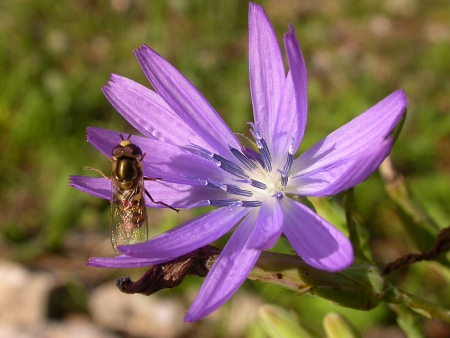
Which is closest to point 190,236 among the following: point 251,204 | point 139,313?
point 251,204

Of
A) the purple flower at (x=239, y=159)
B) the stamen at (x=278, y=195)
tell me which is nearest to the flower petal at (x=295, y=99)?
the purple flower at (x=239, y=159)

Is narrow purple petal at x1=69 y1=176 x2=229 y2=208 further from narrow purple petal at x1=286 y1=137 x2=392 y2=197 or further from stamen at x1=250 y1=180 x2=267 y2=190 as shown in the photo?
narrow purple petal at x1=286 y1=137 x2=392 y2=197

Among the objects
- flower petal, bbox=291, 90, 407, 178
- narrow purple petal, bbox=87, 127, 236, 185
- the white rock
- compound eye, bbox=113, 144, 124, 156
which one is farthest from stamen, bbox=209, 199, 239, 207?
the white rock

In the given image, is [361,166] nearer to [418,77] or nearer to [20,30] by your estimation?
[418,77]

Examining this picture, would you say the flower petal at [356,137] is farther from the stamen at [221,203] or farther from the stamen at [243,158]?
the stamen at [221,203]

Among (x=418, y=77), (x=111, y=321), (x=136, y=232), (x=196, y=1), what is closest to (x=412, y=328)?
(x=136, y=232)

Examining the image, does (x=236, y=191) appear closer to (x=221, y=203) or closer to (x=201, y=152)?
(x=221, y=203)
